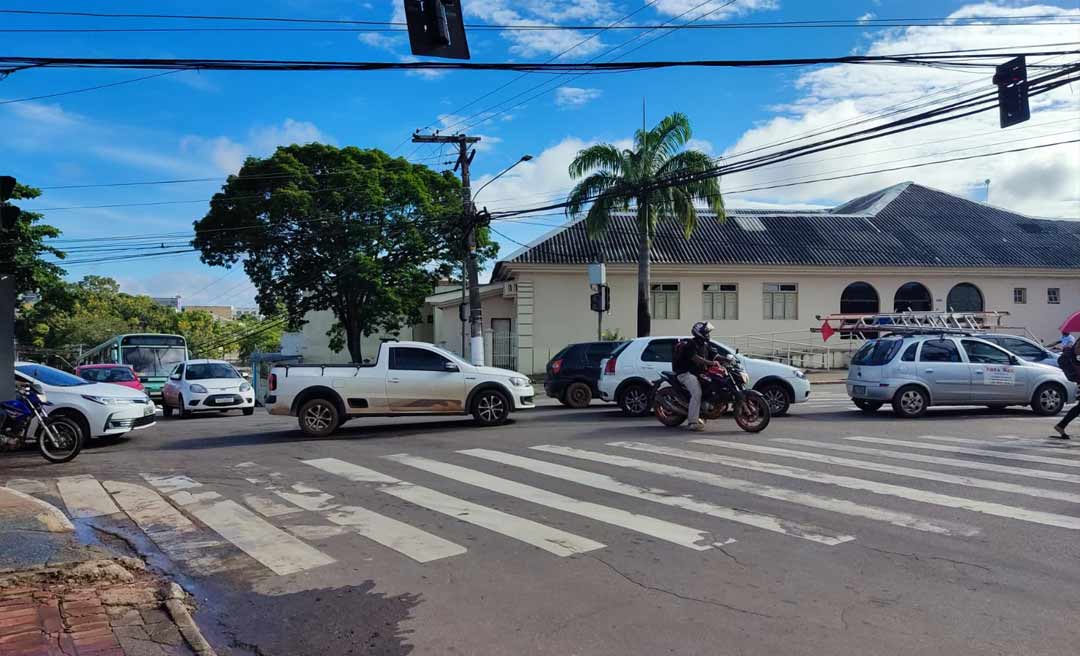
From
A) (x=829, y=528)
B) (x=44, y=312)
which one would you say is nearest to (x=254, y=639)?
(x=829, y=528)

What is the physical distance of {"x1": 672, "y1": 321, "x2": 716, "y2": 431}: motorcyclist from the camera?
12.7 metres

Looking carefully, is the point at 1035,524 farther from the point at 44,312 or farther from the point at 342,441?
the point at 44,312

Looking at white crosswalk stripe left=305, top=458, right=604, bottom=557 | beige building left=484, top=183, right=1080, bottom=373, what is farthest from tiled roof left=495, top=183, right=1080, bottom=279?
white crosswalk stripe left=305, top=458, right=604, bottom=557

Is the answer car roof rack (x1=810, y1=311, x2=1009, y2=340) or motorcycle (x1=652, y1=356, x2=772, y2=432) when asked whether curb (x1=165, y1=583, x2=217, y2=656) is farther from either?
car roof rack (x1=810, y1=311, x2=1009, y2=340)

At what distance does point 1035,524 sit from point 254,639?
630cm

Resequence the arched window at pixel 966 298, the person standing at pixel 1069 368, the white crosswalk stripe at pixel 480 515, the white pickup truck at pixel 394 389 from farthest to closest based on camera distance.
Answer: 1. the arched window at pixel 966 298
2. the white pickup truck at pixel 394 389
3. the person standing at pixel 1069 368
4. the white crosswalk stripe at pixel 480 515

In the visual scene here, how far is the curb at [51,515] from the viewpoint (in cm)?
701

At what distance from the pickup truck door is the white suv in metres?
3.48

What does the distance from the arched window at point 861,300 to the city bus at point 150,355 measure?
27763 millimetres

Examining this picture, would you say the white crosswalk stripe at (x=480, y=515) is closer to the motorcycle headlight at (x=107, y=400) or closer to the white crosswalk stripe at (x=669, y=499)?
the white crosswalk stripe at (x=669, y=499)

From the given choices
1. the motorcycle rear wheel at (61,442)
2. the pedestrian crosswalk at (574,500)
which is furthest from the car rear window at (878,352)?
the motorcycle rear wheel at (61,442)

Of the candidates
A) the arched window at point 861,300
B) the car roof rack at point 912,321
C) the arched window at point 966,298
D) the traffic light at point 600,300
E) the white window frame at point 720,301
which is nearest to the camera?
the traffic light at point 600,300

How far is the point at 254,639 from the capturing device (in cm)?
466

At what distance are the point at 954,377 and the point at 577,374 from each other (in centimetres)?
776
